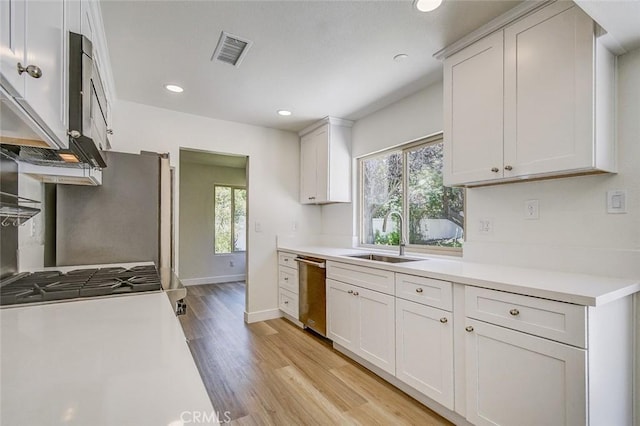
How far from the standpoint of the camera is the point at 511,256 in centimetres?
197

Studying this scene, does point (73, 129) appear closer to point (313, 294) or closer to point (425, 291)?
point (425, 291)

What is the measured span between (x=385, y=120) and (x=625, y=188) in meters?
2.00

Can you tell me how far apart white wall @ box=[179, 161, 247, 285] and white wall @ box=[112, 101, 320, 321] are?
6.94 feet

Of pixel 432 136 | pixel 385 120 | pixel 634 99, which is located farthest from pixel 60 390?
pixel 385 120

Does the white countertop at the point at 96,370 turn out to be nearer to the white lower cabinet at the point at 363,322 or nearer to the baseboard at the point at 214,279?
the white lower cabinet at the point at 363,322

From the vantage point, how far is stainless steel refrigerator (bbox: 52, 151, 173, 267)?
2.04 m

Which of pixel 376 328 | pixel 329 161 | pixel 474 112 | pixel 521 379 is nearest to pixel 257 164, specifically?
pixel 329 161

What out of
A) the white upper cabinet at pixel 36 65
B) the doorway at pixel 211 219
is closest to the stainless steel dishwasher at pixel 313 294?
the white upper cabinet at pixel 36 65

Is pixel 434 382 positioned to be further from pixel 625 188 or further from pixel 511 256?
pixel 625 188

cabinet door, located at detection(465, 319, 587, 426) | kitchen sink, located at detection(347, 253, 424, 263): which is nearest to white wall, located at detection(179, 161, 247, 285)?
kitchen sink, located at detection(347, 253, 424, 263)

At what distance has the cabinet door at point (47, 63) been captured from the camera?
734 mm

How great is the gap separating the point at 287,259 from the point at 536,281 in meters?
2.55

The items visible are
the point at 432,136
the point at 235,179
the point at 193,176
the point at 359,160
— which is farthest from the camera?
the point at 235,179

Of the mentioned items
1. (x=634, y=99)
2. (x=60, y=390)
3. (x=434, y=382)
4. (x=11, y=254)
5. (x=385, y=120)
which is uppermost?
(x=385, y=120)
